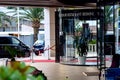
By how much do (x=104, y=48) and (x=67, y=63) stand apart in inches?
145

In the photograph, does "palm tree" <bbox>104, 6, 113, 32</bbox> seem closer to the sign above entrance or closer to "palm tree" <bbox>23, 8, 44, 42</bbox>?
the sign above entrance

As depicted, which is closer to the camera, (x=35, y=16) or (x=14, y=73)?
(x=14, y=73)

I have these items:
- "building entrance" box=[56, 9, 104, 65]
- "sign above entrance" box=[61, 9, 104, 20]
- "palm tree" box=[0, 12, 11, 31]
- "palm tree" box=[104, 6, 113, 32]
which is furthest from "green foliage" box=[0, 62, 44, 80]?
"palm tree" box=[0, 12, 11, 31]

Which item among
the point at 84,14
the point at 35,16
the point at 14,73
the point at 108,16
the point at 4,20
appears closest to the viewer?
the point at 14,73

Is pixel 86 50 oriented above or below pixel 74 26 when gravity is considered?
below

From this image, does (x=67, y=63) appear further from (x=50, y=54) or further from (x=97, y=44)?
(x=50, y=54)

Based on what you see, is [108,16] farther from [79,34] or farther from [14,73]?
[14,73]

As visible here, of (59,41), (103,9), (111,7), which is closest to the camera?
(111,7)

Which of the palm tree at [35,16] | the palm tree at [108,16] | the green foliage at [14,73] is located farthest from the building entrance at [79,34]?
the palm tree at [35,16]

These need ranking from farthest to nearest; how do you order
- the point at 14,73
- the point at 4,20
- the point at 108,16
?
1. the point at 4,20
2. the point at 108,16
3. the point at 14,73

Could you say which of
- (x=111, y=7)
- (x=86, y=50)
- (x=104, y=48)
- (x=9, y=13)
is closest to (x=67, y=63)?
(x=86, y=50)

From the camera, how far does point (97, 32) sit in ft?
50.5

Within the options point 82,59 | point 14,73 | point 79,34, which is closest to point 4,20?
point 82,59

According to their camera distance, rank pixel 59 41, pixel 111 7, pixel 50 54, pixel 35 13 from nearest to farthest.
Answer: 1. pixel 111 7
2. pixel 59 41
3. pixel 50 54
4. pixel 35 13
